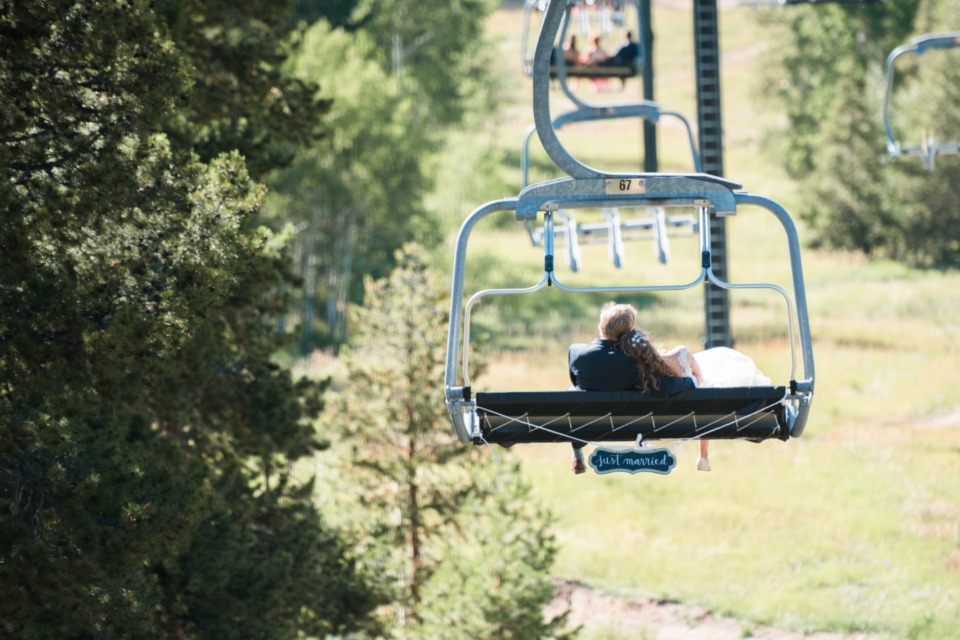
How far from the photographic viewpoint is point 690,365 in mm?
6777

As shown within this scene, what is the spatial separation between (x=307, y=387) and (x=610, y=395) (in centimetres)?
681

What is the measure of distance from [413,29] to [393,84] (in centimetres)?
570

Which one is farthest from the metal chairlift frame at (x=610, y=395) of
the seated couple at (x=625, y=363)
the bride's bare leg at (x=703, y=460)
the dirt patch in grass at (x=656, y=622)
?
the dirt patch in grass at (x=656, y=622)

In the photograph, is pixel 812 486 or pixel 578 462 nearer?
pixel 578 462

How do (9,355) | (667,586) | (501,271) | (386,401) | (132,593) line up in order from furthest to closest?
(501,271), (667,586), (386,401), (132,593), (9,355)

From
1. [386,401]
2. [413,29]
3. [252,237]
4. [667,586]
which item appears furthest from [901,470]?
[413,29]

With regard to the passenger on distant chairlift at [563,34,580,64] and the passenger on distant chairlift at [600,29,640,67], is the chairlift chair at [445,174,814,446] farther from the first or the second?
the passenger on distant chairlift at [563,34,580,64]

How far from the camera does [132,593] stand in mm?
7703

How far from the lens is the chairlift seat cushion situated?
6.17 m

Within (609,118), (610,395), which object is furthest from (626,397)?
(609,118)

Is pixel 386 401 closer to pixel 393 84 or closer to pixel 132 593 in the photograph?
pixel 132 593

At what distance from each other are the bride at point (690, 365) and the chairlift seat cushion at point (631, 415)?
0.12 m

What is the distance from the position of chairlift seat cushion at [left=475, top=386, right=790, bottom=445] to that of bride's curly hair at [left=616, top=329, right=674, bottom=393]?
0.32 ft

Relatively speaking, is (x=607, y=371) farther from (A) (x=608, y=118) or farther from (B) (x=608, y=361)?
(A) (x=608, y=118)
